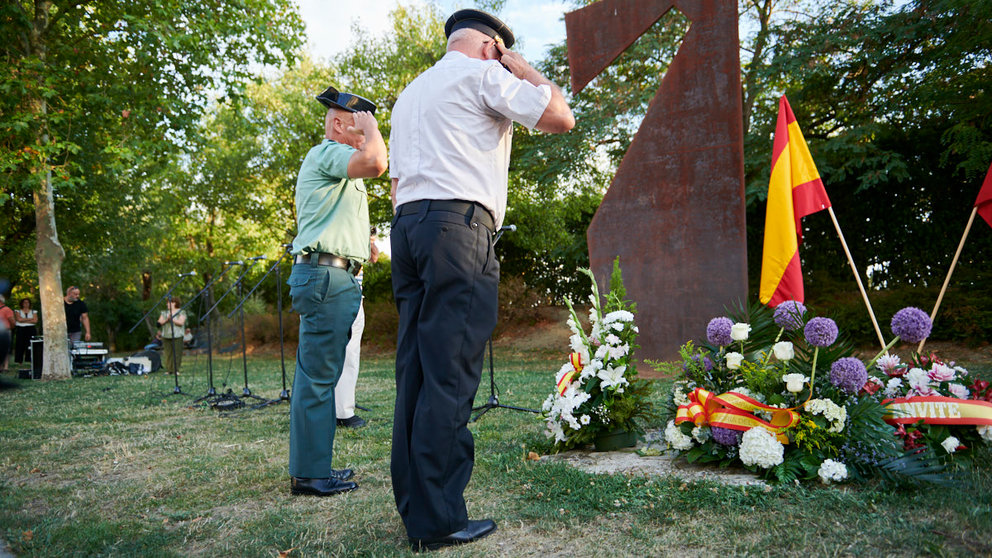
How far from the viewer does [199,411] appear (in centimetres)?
650

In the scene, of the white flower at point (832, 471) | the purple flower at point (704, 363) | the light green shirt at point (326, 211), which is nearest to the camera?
the white flower at point (832, 471)

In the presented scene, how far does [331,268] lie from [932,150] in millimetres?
11080

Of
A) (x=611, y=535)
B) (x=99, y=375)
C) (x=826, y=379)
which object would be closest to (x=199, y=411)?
(x=611, y=535)

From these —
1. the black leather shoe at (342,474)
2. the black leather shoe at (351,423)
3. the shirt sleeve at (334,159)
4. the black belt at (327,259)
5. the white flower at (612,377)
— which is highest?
the shirt sleeve at (334,159)

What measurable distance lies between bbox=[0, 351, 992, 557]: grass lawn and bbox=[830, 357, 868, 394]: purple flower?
0.44 m

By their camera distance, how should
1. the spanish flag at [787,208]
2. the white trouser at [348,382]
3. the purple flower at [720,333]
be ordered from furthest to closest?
1. the white trouser at [348,382]
2. the spanish flag at [787,208]
3. the purple flower at [720,333]

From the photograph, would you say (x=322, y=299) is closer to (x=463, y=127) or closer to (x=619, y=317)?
(x=463, y=127)

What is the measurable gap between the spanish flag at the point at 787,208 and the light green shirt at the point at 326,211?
8.56ft

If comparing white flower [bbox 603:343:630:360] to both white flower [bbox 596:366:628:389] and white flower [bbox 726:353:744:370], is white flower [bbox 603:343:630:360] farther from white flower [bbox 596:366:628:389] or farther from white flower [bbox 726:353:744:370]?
white flower [bbox 726:353:744:370]

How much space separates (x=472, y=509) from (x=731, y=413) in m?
1.32

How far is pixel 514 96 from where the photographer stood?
224 centimetres

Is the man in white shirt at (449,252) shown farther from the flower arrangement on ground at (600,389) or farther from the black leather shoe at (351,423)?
the black leather shoe at (351,423)

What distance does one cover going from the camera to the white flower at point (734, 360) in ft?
10.7

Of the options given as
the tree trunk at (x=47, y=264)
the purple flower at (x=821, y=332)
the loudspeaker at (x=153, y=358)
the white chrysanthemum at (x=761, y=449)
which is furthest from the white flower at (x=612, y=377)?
the loudspeaker at (x=153, y=358)
